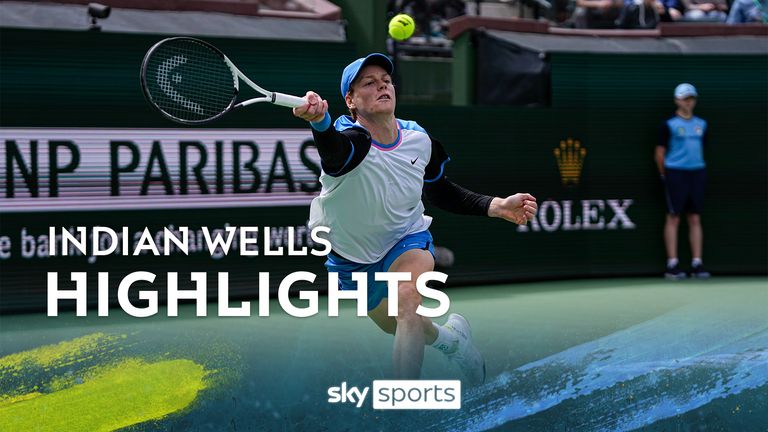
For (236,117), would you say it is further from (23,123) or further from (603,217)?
(603,217)

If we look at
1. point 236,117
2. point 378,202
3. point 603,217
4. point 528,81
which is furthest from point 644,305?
point 378,202

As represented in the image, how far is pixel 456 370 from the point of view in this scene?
5641 millimetres

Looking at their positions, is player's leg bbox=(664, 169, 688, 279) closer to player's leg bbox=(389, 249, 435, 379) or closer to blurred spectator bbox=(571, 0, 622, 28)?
blurred spectator bbox=(571, 0, 622, 28)

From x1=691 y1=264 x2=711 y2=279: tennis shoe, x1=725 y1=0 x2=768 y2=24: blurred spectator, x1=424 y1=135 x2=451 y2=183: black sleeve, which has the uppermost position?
x1=725 y1=0 x2=768 y2=24: blurred spectator

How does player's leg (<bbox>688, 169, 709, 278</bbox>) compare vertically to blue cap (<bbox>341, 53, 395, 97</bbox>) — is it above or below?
below

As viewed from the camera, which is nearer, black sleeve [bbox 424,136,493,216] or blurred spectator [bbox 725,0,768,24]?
black sleeve [bbox 424,136,493,216]

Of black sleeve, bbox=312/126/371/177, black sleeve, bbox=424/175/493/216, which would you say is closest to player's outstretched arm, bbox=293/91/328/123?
black sleeve, bbox=312/126/371/177

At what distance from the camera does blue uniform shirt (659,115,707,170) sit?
9.27 m

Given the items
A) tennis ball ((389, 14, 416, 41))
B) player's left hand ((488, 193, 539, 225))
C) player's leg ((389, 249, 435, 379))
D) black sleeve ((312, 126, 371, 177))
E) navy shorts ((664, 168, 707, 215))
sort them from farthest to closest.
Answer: navy shorts ((664, 168, 707, 215))
tennis ball ((389, 14, 416, 41))
player's left hand ((488, 193, 539, 225))
player's leg ((389, 249, 435, 379))
black sleeve ((312, 126, 371, 177))

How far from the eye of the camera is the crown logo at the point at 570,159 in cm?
934

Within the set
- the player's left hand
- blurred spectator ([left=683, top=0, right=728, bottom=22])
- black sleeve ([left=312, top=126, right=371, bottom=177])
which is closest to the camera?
black sleeve ([left=312, top=126, right=371, bottom=177])

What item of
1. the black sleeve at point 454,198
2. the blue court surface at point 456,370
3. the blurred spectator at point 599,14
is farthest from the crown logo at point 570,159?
the black sleeve at point 454,198

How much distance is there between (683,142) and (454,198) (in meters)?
4.90

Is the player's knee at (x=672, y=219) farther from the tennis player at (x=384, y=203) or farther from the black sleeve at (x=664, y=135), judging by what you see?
the tennis player at (x=384, y=203)
